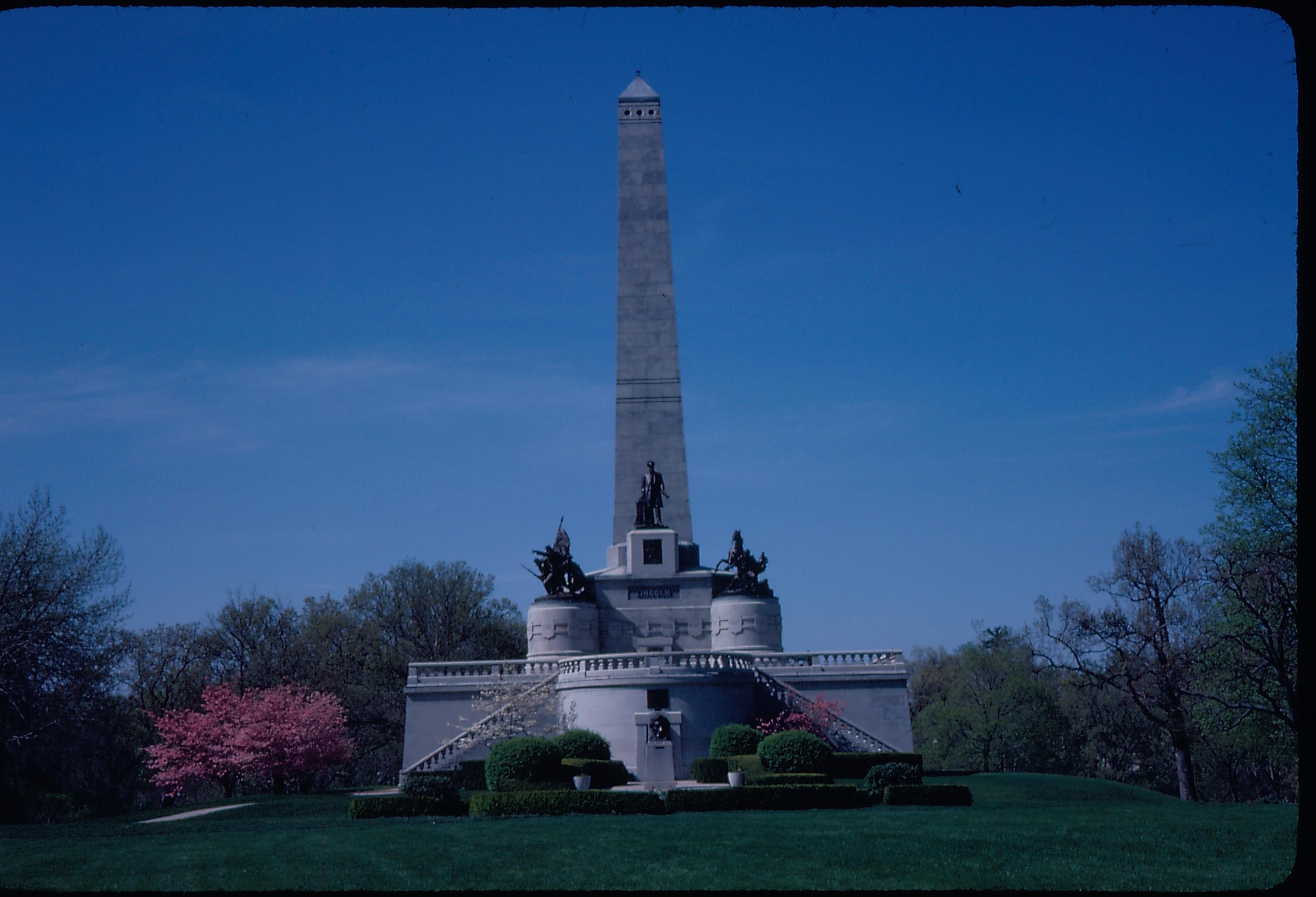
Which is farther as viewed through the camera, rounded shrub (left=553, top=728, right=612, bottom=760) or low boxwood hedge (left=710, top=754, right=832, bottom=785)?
rounded shrub (left=553, top=728, right=612, bottom=760)

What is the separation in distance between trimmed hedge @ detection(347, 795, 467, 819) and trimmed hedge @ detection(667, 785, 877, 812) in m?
5.71

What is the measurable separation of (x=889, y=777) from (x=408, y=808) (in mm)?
12891

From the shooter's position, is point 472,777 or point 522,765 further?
point 472,777

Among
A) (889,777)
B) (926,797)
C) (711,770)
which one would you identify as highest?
(711,770)

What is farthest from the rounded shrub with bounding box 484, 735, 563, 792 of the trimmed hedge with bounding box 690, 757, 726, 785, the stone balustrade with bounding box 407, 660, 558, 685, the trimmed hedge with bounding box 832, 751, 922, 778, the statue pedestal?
the stone balustrade with bounding box 407, 660, 558, 685

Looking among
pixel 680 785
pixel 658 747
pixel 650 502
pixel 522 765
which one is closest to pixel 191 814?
pixel 522 765

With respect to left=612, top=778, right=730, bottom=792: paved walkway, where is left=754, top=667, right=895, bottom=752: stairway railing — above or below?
above

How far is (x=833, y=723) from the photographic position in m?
43.5

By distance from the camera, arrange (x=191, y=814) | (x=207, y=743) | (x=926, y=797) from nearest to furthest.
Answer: (x=926, y=797), (x=191, y=814), (x=207, y=743)

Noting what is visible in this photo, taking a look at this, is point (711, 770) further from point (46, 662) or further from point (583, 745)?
point (46, 662)

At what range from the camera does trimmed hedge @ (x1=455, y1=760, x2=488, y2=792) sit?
4094 centimetres

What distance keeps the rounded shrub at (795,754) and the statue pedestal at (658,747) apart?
5.14 meters

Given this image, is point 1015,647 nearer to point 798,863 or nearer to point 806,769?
point 806,769

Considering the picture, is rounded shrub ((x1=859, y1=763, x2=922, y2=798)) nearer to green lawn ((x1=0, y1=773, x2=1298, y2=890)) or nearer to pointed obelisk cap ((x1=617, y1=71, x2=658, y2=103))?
green lawn ((x1=0, y1=773, x2=1298, y2=890))
